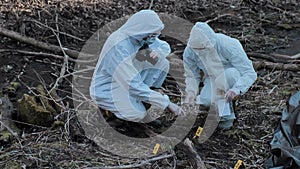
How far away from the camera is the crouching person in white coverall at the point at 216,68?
13.4 feet

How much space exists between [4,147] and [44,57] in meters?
2.13

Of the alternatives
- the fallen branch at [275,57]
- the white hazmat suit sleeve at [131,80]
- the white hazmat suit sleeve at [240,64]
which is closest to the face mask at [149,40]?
the white hazmat suit sleeve at [131,80]

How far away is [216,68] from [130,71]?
27.8 inches

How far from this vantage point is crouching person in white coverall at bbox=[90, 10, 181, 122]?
13.3 ft

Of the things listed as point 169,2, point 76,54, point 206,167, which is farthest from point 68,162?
point 169,2

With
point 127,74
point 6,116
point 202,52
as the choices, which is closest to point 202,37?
point 202,52

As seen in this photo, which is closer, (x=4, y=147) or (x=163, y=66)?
(x=4, y=147)

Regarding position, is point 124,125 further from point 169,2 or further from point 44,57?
point 169,2

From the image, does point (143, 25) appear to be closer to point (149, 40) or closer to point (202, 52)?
point (149, 40)

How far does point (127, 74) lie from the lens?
13.2 feet

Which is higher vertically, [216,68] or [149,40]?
[149,40]

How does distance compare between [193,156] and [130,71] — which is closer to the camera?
[193,156]

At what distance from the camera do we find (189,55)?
4.34 meters

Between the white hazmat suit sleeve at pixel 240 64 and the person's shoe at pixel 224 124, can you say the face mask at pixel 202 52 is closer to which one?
the white hazmat suit sleeve at pixel 240 64
